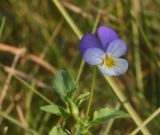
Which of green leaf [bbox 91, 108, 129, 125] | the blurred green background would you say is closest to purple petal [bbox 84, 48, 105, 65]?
green leaf [bbox 91, 108, 129, 125]

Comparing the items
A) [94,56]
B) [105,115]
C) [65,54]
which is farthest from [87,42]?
[65,54]

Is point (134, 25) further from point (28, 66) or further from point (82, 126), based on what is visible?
point (82, 126)

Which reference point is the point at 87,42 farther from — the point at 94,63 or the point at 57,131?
the point at 57,131

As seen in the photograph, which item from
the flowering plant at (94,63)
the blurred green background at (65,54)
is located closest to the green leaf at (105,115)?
the flowering plant at (94,63)

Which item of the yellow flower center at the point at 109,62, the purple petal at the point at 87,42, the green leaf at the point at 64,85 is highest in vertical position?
the purple petal at the point at 87,42

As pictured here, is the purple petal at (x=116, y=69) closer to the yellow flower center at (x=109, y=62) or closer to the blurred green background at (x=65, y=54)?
the yellow flower center at (x=109, y=62)

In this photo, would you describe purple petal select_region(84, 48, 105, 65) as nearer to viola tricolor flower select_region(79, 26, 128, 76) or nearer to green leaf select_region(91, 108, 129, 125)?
viola tricolor flower select_region(79, 26, 128, 76)
